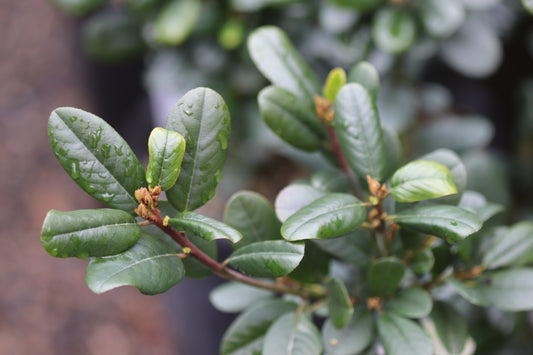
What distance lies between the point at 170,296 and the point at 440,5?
1.26 meters

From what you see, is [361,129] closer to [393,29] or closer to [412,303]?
[412,303]

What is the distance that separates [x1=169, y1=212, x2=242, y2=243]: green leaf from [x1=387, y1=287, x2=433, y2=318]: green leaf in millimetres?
283

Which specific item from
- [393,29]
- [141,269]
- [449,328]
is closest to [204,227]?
[141,269]

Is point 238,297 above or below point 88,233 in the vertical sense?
below

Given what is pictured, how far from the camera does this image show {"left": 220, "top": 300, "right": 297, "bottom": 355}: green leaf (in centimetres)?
68

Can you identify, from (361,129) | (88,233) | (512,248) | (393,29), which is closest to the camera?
(88,233)

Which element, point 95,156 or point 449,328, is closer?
point 95,156

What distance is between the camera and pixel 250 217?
0.63 m

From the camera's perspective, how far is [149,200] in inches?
19.9

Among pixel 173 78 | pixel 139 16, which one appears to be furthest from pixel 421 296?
pixel 139 16

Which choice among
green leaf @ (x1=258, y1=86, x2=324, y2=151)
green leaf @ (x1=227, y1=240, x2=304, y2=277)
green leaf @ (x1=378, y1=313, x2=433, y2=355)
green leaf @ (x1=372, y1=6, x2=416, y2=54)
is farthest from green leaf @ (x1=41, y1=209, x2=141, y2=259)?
green leaf @ (x1=372, y1=6, x2=416, y2=54)

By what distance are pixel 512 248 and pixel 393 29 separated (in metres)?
0.50

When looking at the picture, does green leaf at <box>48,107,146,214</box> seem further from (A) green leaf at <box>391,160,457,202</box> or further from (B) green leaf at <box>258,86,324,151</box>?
(A) green leaf at <box>391,160,457,202</box>

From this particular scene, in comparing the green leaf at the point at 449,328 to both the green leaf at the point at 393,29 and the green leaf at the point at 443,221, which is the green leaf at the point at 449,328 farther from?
the green leaf at the point at 393,29
